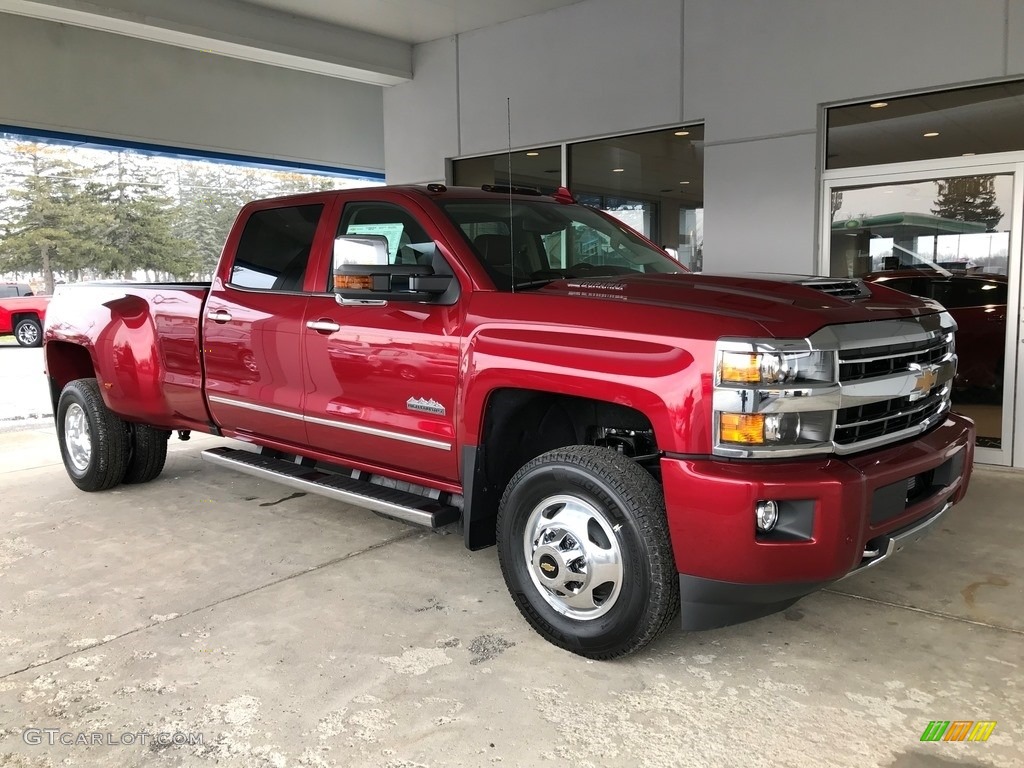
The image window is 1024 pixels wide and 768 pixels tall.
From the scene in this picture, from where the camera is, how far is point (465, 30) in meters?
9.36

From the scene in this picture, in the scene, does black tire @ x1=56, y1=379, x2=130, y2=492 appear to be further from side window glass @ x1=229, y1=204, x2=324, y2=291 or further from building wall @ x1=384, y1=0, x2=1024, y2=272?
building wall @ x1=384, y1=0, x2=1024, y2=272

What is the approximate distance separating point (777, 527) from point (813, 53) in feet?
17.8

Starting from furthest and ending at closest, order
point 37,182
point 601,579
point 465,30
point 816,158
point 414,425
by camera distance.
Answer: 1. point 37,182
2. point 465,30
3. point 816,158
4. point 414,425
5. point 601,579

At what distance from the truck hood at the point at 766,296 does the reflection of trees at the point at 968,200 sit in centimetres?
320

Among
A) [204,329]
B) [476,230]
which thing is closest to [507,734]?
[476,230]

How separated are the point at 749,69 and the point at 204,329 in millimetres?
5153

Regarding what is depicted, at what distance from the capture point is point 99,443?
18.4 ft

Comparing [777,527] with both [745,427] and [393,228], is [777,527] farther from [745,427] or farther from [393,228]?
[393,228]

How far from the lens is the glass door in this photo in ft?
19.9

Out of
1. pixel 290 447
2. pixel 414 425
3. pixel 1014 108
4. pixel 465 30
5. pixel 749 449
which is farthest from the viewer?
pixel 465 30

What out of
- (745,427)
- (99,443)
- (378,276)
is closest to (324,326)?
(378,276)

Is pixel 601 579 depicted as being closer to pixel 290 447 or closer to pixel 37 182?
pixel 290 447

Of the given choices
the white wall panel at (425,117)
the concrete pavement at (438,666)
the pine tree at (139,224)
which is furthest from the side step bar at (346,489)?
the pine tree at (139,224)

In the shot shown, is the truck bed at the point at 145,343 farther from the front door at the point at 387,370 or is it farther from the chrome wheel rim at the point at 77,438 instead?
the front door at the point at 387,370
